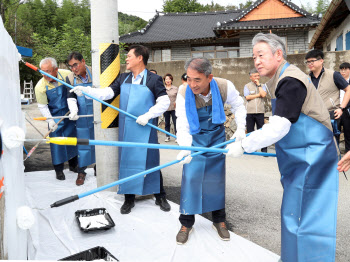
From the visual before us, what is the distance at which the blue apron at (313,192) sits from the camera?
2.10 meters

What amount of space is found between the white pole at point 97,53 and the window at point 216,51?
41.3ft

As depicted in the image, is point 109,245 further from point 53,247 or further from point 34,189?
point 34,189

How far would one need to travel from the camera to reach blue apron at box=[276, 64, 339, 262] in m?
2.10

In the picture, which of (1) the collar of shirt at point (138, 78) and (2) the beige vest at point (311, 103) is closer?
(2) the beige vest at point (311, 103)

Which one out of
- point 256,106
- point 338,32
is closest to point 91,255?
point 256,106

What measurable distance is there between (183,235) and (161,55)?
1591 centimetres

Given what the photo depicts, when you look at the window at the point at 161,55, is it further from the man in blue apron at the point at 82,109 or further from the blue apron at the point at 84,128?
the blue apron at the point at 84,128

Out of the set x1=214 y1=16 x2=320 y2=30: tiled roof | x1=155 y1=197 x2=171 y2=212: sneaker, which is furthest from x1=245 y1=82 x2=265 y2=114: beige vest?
x1=214 y1=16 x2=320 y2=30: tiled roof

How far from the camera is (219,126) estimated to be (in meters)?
3.17

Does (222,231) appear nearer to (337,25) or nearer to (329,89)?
(329,89)

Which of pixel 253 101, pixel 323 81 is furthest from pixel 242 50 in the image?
pixel 323 81

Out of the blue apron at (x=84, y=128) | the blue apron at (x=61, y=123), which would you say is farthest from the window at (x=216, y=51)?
the blue apron at (x=84, y=128)

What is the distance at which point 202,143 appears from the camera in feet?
10.1

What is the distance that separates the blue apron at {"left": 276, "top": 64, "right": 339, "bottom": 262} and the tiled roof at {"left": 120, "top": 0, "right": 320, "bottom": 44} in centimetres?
1333
